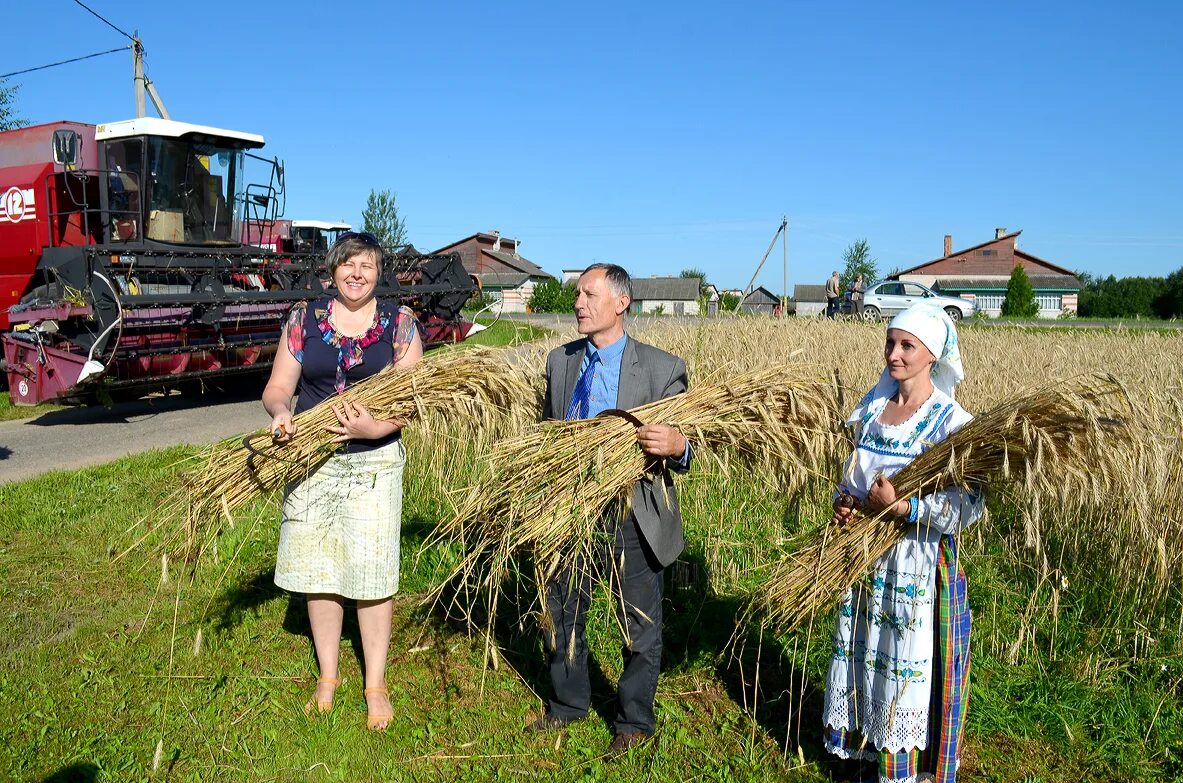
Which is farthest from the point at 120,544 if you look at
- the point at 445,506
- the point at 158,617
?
the point at 445,506

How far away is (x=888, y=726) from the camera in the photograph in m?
2.56

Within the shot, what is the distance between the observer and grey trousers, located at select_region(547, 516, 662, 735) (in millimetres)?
2822

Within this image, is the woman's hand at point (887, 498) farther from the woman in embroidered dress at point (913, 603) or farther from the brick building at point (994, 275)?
the brick building at point (994, 275)

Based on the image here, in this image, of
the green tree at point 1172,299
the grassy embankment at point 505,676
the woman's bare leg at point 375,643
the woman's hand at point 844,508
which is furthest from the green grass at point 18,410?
the green tree at point 1172,299

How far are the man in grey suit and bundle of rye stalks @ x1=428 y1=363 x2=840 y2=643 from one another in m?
0.07

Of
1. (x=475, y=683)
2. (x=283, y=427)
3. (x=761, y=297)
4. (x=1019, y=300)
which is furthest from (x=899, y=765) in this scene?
(x=761, y=297)

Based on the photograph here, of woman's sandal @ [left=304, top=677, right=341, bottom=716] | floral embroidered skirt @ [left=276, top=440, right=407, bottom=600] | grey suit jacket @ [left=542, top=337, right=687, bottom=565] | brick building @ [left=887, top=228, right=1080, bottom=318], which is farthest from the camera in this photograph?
brick building @ [left=887, top=228, right=1080, bottom=318]

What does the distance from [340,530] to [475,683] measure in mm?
915

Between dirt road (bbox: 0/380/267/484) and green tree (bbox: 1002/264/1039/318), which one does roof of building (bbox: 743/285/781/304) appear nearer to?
dirt road (bbox: 0/380/267/484)

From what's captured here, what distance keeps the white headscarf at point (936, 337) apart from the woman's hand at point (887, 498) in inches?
13.4

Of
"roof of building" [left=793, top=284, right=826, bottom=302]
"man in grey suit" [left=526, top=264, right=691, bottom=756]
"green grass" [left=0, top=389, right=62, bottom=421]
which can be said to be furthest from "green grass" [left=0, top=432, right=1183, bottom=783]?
"roof of building" [left=793, top=284, right=826, bottom=302]

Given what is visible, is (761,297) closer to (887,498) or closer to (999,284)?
(999,284)

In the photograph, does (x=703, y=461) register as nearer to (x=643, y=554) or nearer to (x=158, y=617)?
(x=643, y=554)

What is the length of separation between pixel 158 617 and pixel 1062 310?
6715 cm
